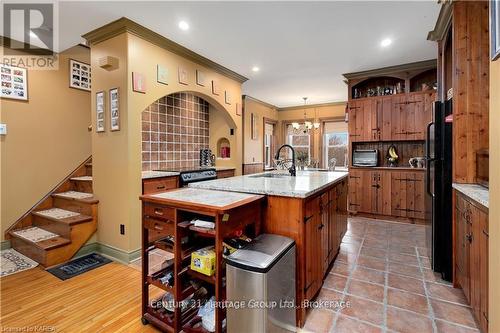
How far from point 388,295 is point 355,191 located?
2.88 metres

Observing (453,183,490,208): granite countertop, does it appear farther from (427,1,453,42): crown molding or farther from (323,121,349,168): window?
(323,121,349,168): window

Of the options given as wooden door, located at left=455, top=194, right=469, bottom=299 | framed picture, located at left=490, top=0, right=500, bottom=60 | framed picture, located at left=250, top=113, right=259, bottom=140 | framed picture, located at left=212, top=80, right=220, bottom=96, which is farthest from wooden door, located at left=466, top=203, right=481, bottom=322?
framed picture, located at left=250, top=113, right=259, bottom=140

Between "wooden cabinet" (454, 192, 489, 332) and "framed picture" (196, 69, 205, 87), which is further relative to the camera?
"framed picture" (196, 69, 205, 87)

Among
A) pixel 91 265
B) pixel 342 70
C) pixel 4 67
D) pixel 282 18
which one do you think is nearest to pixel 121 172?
pixel 91 265

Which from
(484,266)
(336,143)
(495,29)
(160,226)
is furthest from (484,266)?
(336,143)

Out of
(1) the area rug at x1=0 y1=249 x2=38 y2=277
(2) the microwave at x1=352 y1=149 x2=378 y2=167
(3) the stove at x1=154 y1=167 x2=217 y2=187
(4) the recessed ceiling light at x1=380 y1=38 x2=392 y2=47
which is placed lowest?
(1) the area rug at x1=0 y1=249 x2=38 y2=277

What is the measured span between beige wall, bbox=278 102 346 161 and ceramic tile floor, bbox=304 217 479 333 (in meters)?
4.17

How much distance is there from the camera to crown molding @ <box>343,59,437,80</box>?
13.3ft

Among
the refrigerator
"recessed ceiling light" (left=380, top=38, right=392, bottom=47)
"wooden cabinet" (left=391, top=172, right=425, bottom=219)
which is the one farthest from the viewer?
"wooden cabinet" (left=391, top=172, right=425, bottom=219)

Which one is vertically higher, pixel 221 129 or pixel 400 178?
pixel 221 129

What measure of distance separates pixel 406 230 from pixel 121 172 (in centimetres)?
423

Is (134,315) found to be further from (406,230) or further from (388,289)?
(406,230)

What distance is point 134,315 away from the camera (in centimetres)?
186

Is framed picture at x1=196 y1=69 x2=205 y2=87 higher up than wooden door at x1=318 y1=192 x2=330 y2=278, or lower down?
higher up
